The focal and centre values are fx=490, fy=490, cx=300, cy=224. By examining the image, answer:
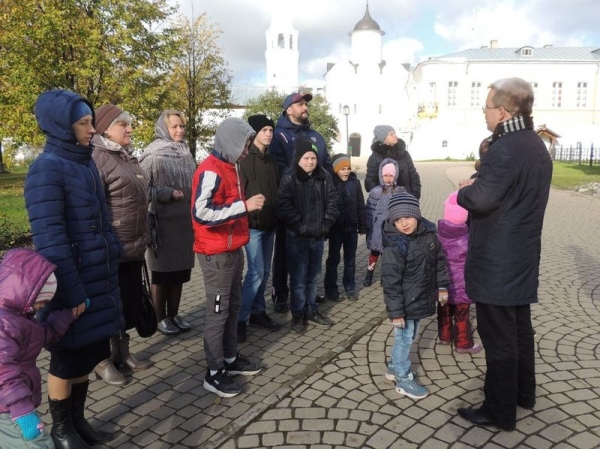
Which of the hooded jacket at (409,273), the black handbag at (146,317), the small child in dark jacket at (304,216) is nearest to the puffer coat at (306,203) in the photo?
the small child in dark jacket at (304,216)

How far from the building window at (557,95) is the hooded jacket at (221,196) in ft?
195

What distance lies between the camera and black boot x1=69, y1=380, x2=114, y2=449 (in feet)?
9.68

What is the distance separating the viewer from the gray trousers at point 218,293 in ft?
11.8

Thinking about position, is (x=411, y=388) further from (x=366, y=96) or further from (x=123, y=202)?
(x=366, y=96)

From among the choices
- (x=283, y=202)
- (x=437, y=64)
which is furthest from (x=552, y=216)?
(x=437, y=64)

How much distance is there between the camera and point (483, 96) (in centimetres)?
5369

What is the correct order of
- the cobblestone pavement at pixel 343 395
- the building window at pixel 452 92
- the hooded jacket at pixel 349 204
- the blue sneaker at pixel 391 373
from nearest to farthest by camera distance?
the cobblestone pavement at pixel 343 395, the blue sneaker at pixel 391 373, the hooded jacket at pixel 349 204, the building window at pixel 452 92

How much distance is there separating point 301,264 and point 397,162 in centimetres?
235

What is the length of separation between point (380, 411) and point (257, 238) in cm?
193

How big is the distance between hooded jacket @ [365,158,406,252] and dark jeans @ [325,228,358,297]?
0.42 metres

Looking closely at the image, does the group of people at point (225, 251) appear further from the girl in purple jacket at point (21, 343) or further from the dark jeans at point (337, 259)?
the dark jeans at point (337, 259)

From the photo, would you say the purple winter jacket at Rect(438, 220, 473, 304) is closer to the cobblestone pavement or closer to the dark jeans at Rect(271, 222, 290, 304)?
the cobblestone pavement

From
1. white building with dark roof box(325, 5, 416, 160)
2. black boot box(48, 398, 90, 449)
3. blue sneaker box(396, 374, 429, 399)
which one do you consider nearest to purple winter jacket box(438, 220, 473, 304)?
blue sneaker box(396, 374, 429, 399)

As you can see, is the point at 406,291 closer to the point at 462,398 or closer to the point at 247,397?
the point at 462,398
